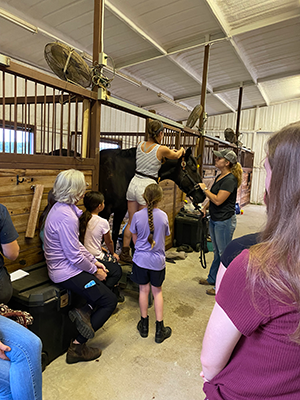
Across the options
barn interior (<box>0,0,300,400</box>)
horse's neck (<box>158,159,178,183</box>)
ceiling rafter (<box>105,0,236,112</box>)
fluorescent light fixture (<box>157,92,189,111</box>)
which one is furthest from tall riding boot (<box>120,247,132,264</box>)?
fluorescent light fixture (<box>157,92,189,111</box>)

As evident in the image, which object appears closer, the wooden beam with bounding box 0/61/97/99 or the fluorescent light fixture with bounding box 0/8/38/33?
the wooden beam with bounding box 0/61/97/99

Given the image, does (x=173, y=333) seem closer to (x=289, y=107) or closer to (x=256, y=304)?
Answer: (x=256, y=304)

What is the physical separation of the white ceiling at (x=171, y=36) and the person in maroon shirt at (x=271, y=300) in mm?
4282

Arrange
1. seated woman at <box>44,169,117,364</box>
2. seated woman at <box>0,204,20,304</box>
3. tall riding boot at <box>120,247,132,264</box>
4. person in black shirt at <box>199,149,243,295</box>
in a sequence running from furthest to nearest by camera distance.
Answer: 1. tall riding boot at <box>120,247,132,264</box>
2. person in black shirt at <box>199,149,243,295</box>
3. seated woman at <box>44,169,117,364</box>
4. seated woman at <box>0,204,20,304</box>

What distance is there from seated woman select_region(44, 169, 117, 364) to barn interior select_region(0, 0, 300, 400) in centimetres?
26

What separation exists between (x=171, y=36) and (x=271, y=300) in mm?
5558

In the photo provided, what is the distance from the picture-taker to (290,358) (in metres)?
0.56

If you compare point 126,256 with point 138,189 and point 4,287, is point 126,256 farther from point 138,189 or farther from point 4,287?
point 4,287

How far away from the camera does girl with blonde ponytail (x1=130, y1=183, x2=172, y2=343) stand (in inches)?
78.3

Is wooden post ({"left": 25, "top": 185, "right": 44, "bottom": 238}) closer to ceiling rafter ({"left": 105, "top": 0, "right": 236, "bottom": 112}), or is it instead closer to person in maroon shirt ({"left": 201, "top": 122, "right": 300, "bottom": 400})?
person in maroon shirt ({"left": 201, "top": 122, "right": 300, "bottom": 400})

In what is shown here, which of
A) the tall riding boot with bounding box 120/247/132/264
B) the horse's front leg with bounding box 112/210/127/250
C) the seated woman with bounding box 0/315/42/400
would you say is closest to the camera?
the seated woman with bounding box 0/315/42/400

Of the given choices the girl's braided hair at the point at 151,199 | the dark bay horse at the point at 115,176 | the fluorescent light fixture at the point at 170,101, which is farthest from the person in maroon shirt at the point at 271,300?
the fluorescent light fixture at the point at 170,101

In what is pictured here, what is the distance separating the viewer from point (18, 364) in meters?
1.11

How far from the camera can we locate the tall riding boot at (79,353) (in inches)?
69.6
